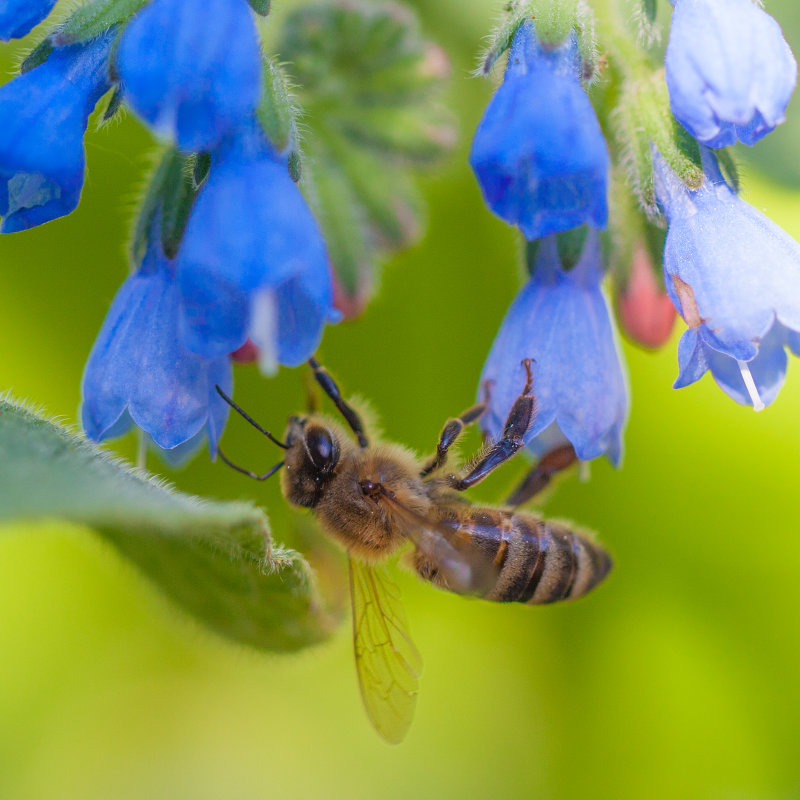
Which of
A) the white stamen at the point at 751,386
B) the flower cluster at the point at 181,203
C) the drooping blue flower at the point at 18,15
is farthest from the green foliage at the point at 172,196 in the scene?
the white stamen at the point at 751,386

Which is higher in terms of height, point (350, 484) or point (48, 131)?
point (48, 131)

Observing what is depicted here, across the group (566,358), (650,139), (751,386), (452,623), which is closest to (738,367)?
(751,386)

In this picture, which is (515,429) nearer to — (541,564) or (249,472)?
(541,564)

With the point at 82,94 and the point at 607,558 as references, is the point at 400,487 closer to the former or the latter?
the point at 607,558

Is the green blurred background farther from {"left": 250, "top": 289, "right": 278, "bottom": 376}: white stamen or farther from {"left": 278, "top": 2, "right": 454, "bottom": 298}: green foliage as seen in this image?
{"left": 250, "top": 289, "right": 278, "bottom": 376}: white stamen

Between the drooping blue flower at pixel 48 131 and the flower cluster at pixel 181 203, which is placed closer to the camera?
the flower cluster at pixel 181 203

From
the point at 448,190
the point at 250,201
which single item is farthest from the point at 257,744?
the point at 250,201

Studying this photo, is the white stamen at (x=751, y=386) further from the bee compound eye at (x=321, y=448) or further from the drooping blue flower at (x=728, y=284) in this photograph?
the bee compound eye at (x=321, y=448)
